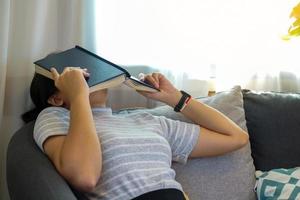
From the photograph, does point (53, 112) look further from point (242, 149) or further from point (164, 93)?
point (242, 149)

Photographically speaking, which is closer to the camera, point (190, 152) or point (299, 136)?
point (190, 152)

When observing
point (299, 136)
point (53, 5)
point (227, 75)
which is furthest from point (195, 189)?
point (53, 5)

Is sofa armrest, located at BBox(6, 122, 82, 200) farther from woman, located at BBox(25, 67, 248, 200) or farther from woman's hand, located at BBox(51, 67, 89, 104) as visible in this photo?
woman's hand, located at BBox(51, 67, 89, 104)

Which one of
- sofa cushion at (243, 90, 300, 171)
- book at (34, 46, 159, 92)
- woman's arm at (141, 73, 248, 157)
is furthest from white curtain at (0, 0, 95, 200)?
sofa cushion at (243, 90, 300, 171)

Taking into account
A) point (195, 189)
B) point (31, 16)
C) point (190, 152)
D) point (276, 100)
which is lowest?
point (195, 189)

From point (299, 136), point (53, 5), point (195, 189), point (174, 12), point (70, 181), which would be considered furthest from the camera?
point (174, 12)

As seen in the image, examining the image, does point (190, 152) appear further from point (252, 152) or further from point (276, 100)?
point (276, 100)

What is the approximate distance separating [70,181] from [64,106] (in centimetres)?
31

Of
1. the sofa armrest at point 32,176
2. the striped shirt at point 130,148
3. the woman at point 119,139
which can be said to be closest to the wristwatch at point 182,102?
the woman at point 119,139

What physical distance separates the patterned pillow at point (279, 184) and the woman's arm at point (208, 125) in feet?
0.49

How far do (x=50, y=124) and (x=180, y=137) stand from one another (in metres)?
0.43

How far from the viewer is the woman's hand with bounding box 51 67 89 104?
3.49 ft

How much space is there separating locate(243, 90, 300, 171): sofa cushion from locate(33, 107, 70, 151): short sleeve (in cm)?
74

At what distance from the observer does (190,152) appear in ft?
4.22
